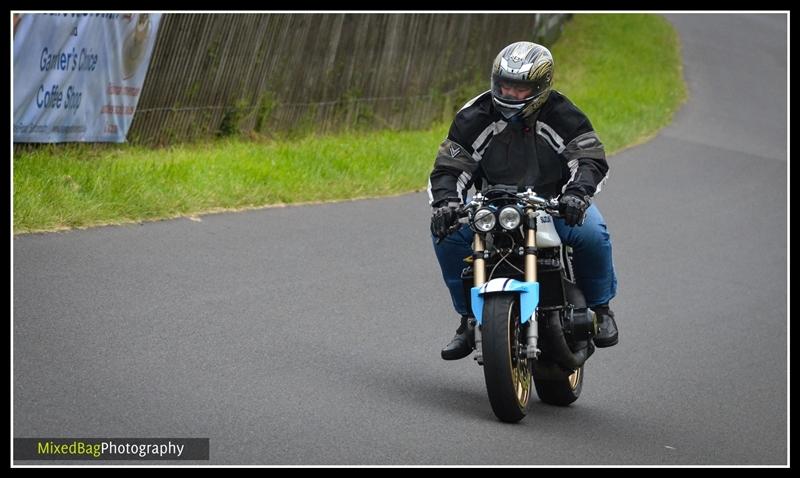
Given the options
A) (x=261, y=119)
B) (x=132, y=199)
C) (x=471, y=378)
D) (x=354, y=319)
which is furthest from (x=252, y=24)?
(x=471, y=378)

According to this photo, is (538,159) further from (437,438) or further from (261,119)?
(261,119)

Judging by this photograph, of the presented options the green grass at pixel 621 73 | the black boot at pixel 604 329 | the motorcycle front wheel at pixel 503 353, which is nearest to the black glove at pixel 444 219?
the motorcycle front wheel at pixel 503 353

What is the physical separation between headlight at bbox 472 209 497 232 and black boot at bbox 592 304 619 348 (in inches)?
40.8

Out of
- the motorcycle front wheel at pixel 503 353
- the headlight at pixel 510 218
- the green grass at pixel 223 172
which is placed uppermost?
the green grass at pixel 223 172

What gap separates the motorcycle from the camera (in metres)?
6.30

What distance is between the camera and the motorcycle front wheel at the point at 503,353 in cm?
622

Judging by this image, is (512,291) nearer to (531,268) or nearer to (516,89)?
(531,268)

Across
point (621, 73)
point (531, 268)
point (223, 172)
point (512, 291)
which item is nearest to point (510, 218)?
point (531, 268)

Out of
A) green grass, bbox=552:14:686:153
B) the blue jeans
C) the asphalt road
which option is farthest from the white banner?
green grass, bbox=552:14:686:153

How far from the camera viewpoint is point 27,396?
6.12m

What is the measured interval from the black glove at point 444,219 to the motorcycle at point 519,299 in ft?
0.21

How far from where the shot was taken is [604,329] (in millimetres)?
7191

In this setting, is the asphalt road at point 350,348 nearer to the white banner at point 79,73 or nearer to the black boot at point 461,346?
the black boot at point 461,346

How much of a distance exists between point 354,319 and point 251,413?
2583 millimetres
